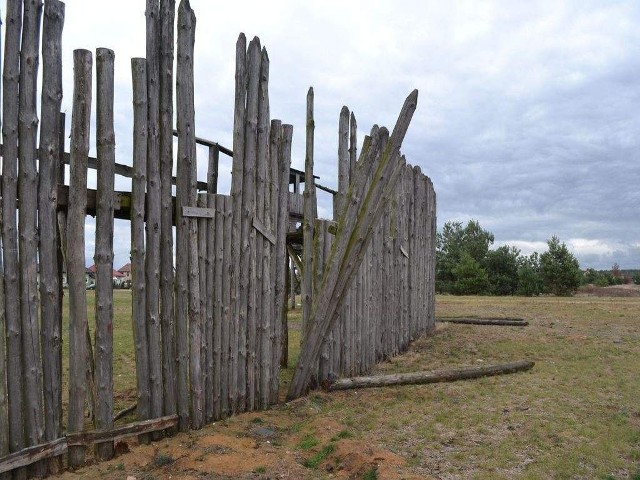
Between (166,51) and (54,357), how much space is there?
2.78 m

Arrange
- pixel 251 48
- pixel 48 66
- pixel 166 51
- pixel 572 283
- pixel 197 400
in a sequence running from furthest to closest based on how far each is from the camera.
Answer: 1. pixel 572 283
2. pixel 251 48
3. pixel 197 400
4. pixel 166 51
5. pixel 48 66

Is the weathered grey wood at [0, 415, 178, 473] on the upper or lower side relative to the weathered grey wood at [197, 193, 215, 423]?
lower

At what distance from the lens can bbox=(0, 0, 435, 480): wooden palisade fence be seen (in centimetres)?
404

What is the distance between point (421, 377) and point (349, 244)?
2156 millimetres

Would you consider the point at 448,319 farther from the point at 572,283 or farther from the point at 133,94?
the point at 572,283

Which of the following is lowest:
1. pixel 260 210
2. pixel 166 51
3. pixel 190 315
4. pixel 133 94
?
pixel 190 315

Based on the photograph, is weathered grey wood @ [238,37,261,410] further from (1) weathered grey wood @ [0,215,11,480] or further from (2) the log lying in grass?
(1) weathered grey wood @ [0,215,11,480]

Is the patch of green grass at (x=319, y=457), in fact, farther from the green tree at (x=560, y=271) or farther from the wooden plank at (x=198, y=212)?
the green tree at (x=560, y=271)

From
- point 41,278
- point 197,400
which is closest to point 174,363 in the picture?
point 197,400

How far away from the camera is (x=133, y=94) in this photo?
4.73m

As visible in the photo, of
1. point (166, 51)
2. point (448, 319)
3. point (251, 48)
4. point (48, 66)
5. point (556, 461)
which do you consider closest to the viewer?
point (48, 66)

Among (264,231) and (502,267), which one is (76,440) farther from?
(502,267)

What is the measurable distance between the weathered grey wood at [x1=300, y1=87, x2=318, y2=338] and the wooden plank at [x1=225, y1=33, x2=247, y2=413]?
1142mm

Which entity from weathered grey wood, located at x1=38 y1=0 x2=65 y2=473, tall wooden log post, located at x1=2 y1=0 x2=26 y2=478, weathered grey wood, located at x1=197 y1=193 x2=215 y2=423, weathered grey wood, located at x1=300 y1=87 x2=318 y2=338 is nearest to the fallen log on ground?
weathered grey wood, located at x1=300 y1=87 x2=318 y2=338
